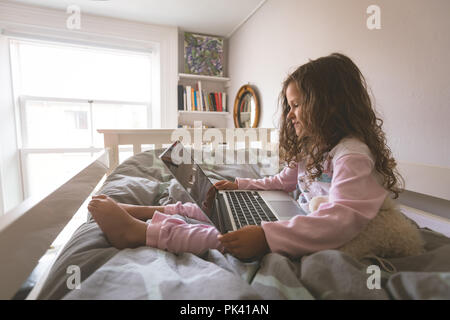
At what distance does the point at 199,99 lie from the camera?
2.71 metres

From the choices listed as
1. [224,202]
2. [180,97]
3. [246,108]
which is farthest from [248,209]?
[180,97]

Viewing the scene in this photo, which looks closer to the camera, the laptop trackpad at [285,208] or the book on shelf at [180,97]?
the laptop trackpad at [285,208]

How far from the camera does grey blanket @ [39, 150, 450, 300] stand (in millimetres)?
341

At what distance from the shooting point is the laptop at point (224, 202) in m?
0.60

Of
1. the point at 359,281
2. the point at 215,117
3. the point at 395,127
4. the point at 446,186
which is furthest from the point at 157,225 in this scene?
the point at 215,117

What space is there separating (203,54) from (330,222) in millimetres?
2573

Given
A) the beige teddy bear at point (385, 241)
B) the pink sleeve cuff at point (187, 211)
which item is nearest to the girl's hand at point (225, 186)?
the pink sleeve cuff at point (187, 211)

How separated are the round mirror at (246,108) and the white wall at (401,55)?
645 millimetres

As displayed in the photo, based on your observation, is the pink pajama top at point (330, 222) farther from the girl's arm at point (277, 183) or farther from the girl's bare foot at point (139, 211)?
the girl's arm at point (277, 183)

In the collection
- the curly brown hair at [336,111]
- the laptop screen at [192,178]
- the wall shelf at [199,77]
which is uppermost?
the wall shelf at [199,77]

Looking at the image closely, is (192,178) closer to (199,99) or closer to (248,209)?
(248,209)

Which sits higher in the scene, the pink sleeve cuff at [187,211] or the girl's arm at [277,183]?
the girl's arm at [277,183]
